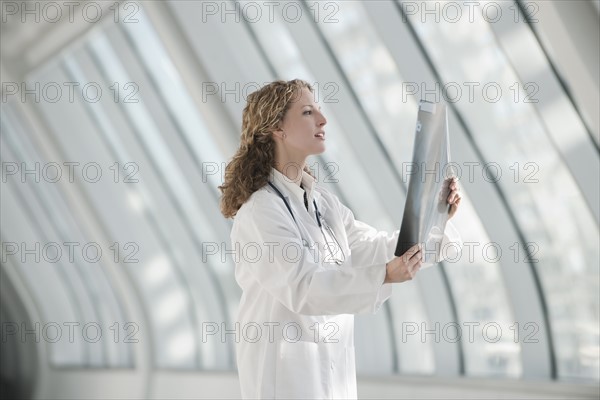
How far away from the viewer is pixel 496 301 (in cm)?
762

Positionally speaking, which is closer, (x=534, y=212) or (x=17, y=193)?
(x=534, y=212)


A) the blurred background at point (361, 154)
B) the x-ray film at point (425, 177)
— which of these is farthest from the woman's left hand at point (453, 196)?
the blurred background at point (361, 154)

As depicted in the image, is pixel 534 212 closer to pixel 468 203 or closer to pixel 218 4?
pixel 468 203

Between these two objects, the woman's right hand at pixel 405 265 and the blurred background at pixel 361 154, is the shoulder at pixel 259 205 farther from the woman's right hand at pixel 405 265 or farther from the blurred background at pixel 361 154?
the blurred background at pixel 361 154

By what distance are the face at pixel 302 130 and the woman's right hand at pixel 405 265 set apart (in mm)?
639

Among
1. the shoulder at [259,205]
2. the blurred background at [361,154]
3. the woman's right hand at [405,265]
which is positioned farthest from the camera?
the blurred background at [361,154]

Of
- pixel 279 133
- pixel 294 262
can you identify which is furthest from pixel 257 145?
pixel 294 262

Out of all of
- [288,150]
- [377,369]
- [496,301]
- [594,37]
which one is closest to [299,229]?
[288,150]

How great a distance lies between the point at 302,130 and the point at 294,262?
1.97ft

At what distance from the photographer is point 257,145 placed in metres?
3.44

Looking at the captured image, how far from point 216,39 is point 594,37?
13.7ft

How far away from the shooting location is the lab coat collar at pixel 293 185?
11.0 ft

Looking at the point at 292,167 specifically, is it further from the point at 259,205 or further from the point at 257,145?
the point at 259,205

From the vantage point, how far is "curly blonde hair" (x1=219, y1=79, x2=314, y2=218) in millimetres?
3324
